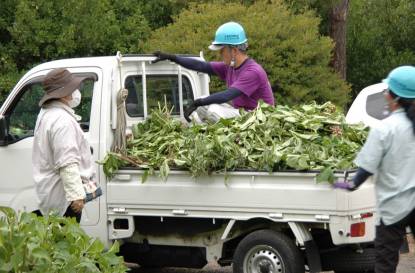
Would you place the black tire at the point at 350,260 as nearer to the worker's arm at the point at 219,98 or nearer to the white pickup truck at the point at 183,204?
the white pickup truck at the point at 183,204

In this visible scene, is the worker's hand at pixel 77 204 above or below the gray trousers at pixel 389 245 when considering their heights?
above

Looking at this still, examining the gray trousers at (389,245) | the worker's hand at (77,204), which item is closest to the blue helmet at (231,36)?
the worker's hand at (77,204)

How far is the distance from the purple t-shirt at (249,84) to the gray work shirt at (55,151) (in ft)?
6.28

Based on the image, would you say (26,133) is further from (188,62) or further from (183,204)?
(183,204)

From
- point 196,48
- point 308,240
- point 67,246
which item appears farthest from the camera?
point 196,48

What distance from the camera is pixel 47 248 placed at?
14.1ft

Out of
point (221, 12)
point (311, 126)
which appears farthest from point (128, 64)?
point (221, 12)

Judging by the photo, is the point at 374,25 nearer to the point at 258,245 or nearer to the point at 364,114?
the point at 364,114

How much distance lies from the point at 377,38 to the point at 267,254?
11687 millimetres

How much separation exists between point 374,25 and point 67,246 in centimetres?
1473

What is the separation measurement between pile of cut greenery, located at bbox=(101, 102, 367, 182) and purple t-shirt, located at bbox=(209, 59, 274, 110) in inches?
13.2

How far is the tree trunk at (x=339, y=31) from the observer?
52.9 feet

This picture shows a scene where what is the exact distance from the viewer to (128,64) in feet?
26.7

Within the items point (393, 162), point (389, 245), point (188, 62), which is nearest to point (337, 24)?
point (188, 62)
